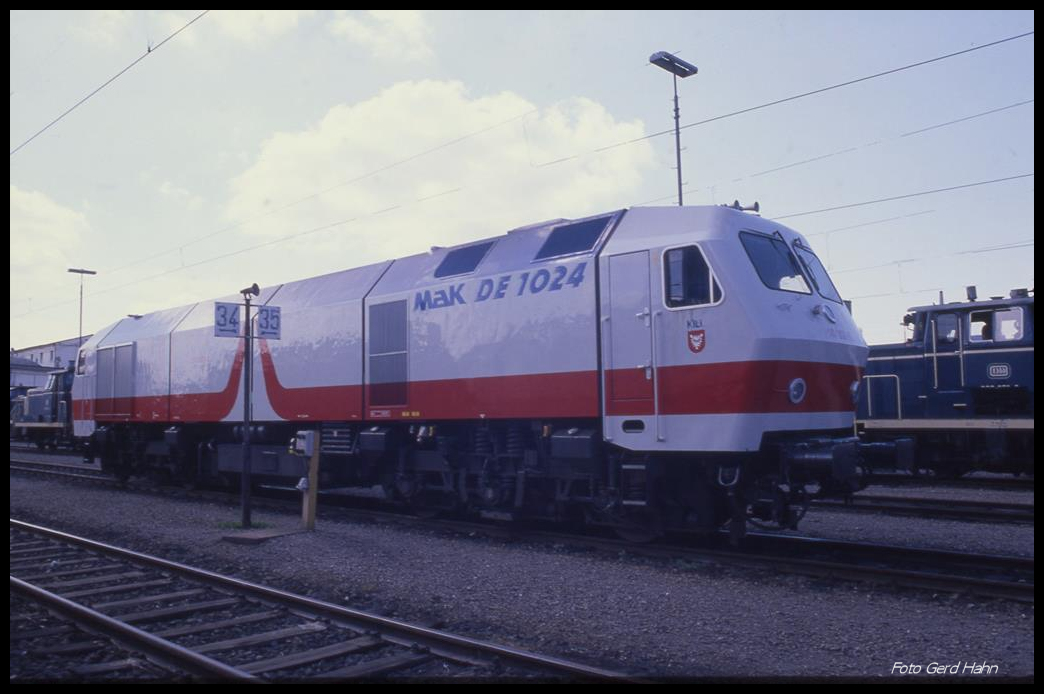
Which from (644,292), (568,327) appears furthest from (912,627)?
(568,327)

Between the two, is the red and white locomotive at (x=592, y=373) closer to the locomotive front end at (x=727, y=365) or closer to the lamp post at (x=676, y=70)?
the locomotive front end at (x=727, y=365)

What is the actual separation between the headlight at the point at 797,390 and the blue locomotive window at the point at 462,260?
4556mm

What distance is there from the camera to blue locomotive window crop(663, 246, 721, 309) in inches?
333

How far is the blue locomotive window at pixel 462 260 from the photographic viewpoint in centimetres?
1113

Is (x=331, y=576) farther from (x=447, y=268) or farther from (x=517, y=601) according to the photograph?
(x=447, y=268)

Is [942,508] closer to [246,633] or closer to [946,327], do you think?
[946,327]

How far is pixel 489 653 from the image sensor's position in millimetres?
5395

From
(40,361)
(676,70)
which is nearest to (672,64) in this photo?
(676,70)

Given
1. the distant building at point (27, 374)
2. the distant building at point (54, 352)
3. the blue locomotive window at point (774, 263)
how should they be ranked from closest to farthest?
the blue locomotive window at point (774, 263)
the distant building at point (27, 374)
the distant building at point (54, 352)

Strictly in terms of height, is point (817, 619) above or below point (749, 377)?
below

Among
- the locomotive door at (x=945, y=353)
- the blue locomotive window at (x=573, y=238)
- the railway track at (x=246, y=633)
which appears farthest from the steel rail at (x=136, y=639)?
the locomotive door at (x=945, y=353)

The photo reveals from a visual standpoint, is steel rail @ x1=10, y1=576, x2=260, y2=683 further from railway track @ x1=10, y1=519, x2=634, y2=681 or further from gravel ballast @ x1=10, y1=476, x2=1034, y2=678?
gravel ballast @ x1=10, y1=476, x2=1034, y2=678

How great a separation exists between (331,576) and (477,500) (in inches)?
125

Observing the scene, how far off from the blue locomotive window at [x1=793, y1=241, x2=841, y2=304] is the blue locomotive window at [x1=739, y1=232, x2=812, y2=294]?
209mm
